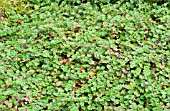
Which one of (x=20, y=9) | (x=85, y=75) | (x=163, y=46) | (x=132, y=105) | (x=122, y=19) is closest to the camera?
(x=132, y=105)

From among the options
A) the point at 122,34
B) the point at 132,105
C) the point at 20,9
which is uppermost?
the point at 20,9

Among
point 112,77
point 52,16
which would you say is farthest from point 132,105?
point 52,16

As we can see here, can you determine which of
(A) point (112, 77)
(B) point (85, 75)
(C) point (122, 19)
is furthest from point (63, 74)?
(C) point (122, 19)

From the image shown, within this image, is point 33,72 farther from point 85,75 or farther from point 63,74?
point 85,75

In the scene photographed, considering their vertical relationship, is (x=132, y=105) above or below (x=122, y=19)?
below

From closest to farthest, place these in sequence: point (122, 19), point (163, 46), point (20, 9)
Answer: point (163, 46)
point (122, 19)
point (20, 9)

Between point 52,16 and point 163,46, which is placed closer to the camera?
point 163,46
